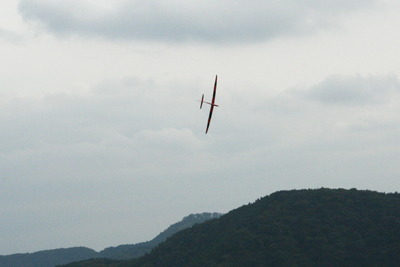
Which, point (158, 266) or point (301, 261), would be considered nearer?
point (301, 261)

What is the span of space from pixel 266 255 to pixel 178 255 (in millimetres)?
52617

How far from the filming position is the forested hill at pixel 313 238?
15412 centimetres

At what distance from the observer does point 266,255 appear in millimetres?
160875

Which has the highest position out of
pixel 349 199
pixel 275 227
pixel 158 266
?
pixel 349 199

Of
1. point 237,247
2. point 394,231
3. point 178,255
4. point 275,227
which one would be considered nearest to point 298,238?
point 275,227

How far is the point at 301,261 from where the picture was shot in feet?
504

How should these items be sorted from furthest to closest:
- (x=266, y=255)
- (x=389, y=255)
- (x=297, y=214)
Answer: (x=297, y=214)
(x=266, y=255)
(x=389, y=255)

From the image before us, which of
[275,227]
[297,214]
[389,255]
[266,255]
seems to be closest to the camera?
[389,255]

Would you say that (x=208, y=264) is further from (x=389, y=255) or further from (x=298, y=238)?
(x=389, y=255)

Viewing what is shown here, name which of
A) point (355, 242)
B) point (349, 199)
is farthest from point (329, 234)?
point (349, 199)

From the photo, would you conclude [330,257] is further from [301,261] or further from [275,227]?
[275,227]

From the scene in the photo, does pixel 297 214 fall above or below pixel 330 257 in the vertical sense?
above

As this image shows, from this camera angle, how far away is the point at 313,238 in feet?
550

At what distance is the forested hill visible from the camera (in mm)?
154125
